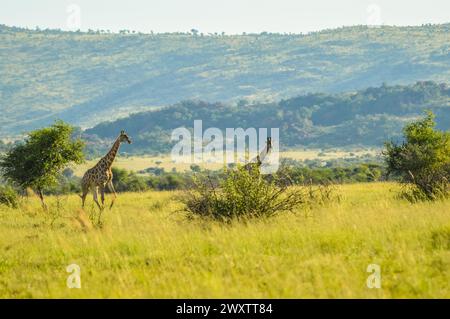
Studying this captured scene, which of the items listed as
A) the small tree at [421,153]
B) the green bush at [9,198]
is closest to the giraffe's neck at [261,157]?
the small tree at [421,153]

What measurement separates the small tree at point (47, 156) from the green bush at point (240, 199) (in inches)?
462

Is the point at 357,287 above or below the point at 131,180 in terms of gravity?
above

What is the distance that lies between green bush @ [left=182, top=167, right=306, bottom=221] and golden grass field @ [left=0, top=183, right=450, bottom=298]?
1.13ft

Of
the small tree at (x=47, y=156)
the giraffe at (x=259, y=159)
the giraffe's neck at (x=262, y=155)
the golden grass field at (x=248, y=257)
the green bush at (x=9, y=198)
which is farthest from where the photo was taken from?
the small tree at (x=47, y=156)

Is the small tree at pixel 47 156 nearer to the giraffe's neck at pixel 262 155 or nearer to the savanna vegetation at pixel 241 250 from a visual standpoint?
the savanna vegetation at pixel 241 250

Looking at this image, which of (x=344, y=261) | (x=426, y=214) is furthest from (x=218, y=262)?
(x=426, y=214)

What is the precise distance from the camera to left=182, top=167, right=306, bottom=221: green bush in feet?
52.2

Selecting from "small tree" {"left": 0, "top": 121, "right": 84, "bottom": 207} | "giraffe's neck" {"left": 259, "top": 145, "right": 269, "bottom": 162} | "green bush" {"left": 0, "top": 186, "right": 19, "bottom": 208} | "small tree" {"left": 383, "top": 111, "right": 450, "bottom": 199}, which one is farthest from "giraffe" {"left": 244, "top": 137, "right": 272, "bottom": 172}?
"green bush" {"left": 0, "top": 186, "right": 19, "bottom": 208}

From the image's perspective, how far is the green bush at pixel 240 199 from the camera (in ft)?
52.2

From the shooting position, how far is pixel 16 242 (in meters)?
15.2

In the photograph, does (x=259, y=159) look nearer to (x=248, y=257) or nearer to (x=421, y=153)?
(x=248, y=257)

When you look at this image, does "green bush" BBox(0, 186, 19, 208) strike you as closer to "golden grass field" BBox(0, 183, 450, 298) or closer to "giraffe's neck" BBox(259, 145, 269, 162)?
"golden grass field" BBox(0, 183, 450, 298)
